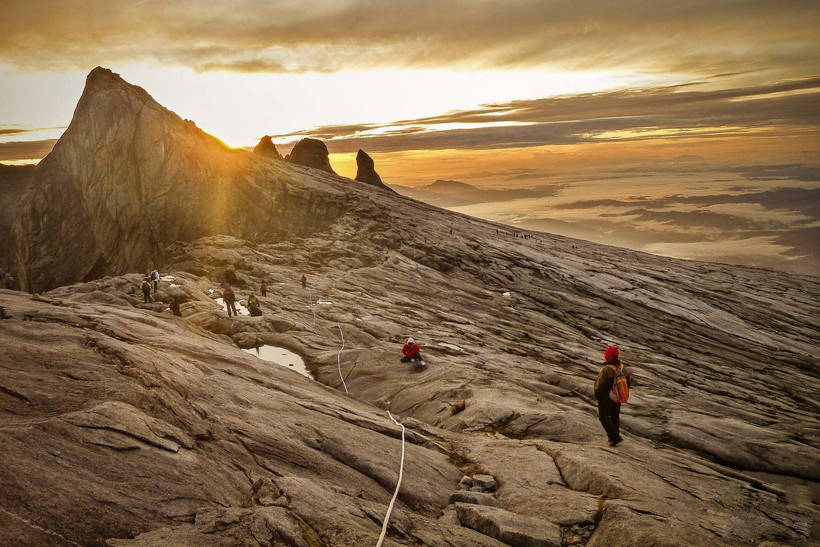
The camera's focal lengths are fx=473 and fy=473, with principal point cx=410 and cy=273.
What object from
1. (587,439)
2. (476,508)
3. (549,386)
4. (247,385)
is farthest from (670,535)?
(549,386)

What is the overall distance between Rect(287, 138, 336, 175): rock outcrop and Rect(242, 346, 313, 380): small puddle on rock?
9528 centimetres

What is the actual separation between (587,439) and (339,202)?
61.2 m

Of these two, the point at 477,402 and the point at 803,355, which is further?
the point at 803,355

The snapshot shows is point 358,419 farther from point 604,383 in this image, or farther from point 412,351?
point 412,351

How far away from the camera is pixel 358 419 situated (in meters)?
14.9

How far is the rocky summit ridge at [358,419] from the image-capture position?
840 centimetres

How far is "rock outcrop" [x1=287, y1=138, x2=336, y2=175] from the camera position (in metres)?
115

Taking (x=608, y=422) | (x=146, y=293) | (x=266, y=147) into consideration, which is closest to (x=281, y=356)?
(x=146, y=293)

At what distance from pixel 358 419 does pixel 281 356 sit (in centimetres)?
1104

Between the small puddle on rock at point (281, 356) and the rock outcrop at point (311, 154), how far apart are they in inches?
3751

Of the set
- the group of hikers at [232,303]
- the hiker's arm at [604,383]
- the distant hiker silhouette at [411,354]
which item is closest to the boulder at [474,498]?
the hiker's arm at [604,383]

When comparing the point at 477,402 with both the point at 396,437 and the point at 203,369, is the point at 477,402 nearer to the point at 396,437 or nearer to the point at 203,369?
the point at 396,437

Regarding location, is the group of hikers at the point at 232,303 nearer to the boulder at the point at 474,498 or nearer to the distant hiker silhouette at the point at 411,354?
the distant hiker silhouette at the point at 411,354

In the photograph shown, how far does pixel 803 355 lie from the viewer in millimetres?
65250
